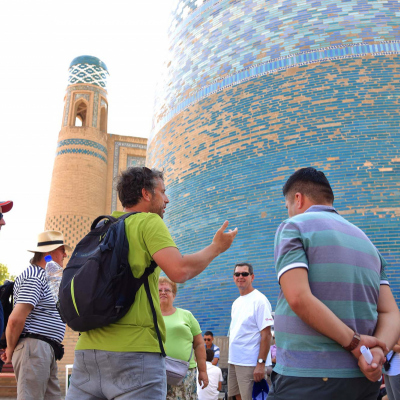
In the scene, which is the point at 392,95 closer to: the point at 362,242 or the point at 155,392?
the point at 362,242

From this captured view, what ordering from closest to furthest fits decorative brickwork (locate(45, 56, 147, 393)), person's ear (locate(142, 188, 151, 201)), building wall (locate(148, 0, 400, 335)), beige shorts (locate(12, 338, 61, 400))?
1. person's ear (locate(142, 188, 151, 201))
2. beige shorts (locate(12, 338, 61, 400))
3. building wall (locate(148, 0, 400, 335))
4. decorative brickwork (locate(45, 56, 147, 393))

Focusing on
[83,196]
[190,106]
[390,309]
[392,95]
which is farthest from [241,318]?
[83,196]

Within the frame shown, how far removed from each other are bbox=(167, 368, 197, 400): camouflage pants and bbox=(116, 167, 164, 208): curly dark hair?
1.45m

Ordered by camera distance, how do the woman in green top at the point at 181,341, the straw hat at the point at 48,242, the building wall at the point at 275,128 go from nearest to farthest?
1. the woman in green top at the point at 181,341
2. the straw hat at the point at 48,242
3. the building wall at the point at 275,128

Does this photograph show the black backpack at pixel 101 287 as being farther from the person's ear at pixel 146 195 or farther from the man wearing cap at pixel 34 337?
the man wearing cap at pixel 34 337

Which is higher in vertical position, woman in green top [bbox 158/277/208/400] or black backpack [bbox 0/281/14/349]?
black backpack [bbox 0/281/14/349]

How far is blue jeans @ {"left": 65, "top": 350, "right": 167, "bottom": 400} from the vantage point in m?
1.59

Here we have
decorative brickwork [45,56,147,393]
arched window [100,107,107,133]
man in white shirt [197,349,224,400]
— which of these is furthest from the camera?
arched window [100,107,107,133]

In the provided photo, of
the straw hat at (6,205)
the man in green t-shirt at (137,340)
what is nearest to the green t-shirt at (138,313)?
the man in green t-shirt at (137,340)

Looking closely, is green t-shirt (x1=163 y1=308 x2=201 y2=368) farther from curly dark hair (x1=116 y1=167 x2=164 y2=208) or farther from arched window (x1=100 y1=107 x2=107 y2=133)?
arched window (x1=100 y1=107 x2=107 y2=133)

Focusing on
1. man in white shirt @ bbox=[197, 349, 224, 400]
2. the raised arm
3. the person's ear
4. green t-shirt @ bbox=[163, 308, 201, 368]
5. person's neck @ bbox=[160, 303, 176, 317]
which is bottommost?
man in white shirt @ bbox=[197, 349, 224, 400]

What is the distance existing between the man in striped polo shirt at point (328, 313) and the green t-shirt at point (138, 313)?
1.52 feet

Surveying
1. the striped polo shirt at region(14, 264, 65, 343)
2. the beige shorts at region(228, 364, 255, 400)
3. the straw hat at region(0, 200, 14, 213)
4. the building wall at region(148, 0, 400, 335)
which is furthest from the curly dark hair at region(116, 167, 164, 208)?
the building wall at region(148, 0, 400, 335)

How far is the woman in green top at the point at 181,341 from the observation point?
2.93 meters
